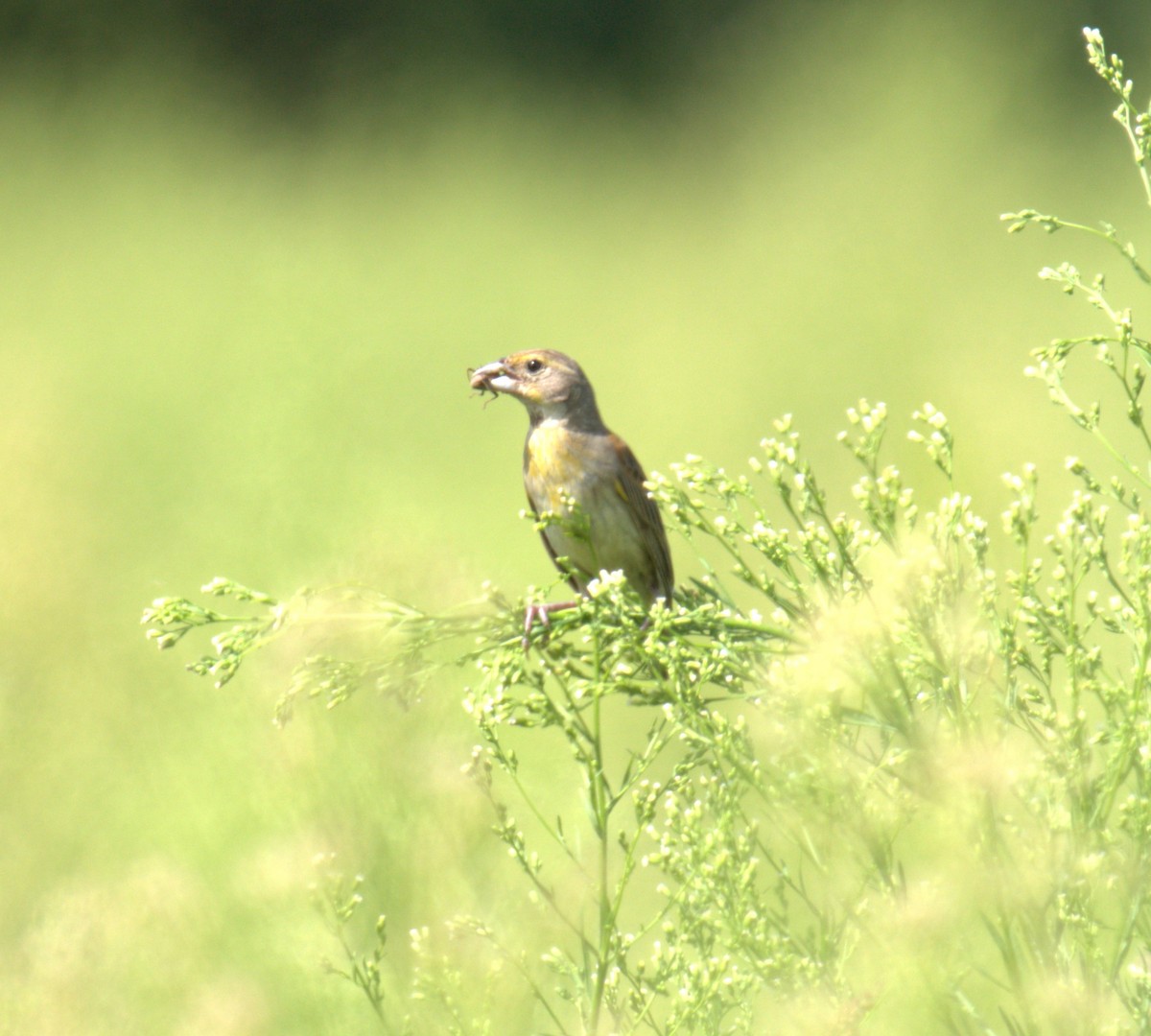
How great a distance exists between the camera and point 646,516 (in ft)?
12.9

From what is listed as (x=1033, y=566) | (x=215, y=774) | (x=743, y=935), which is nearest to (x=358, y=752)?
(x=215, y=774)

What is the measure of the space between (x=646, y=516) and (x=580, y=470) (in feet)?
0.63

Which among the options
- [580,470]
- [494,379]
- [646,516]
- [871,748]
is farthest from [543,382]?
[871,748]

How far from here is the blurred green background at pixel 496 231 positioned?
A: 7992 mm

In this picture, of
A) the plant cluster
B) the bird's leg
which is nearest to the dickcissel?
the bird's leg

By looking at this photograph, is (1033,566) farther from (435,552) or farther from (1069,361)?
(1069,361)

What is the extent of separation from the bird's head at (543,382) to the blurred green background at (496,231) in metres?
1.07

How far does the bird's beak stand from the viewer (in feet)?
12.7

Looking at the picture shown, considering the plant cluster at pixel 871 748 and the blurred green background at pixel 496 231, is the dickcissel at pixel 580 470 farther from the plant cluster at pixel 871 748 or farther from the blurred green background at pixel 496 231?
the plant cluster at pixel 871 748

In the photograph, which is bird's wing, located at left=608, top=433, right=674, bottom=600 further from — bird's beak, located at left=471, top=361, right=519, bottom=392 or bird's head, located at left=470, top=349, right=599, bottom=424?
bird's beak, located at left=471, top=361, right=519, bottom=392

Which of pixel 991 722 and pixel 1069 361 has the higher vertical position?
pixel 1069 361

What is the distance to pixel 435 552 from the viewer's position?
3.21m

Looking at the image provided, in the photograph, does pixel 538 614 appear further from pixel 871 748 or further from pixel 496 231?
pixel 496 231

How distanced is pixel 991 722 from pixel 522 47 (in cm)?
1134
